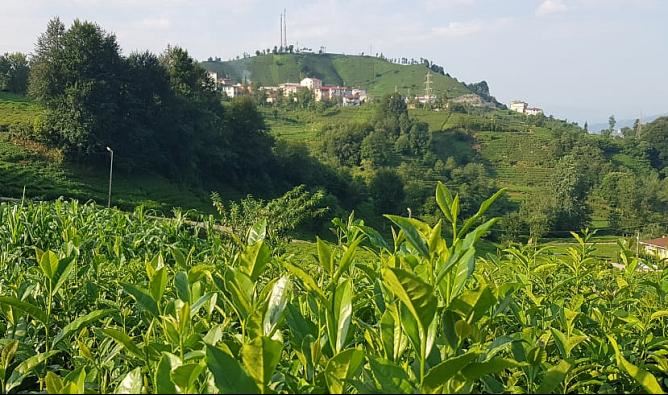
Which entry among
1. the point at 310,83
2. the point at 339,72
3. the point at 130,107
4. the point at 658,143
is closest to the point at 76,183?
the point at 130,107

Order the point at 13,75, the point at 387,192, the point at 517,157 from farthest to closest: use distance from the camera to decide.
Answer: the point at 517,157 → the point at 387,192 → the point at 13,75

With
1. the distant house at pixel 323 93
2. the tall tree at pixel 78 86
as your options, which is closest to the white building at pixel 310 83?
the distant house at pixel 323 93

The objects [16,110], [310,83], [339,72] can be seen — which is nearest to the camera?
[16,110]

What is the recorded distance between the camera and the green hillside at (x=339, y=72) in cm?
11920

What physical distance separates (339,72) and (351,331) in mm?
134814

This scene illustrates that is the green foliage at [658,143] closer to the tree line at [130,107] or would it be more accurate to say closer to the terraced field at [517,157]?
the terraced field at [517,157]

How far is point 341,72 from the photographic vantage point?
132875 mm

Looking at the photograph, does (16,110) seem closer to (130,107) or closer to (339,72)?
(130,107)

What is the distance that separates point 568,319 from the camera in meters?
→ 1.18

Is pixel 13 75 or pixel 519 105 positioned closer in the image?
pixel 13 75

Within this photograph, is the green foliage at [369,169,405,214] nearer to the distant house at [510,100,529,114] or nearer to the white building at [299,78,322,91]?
the white building at [299,78,322,91]

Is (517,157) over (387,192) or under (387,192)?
over

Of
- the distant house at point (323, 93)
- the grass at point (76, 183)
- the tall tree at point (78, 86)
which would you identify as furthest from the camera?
the distant house at point (323, 93)

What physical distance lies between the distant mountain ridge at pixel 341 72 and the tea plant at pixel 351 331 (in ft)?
373
